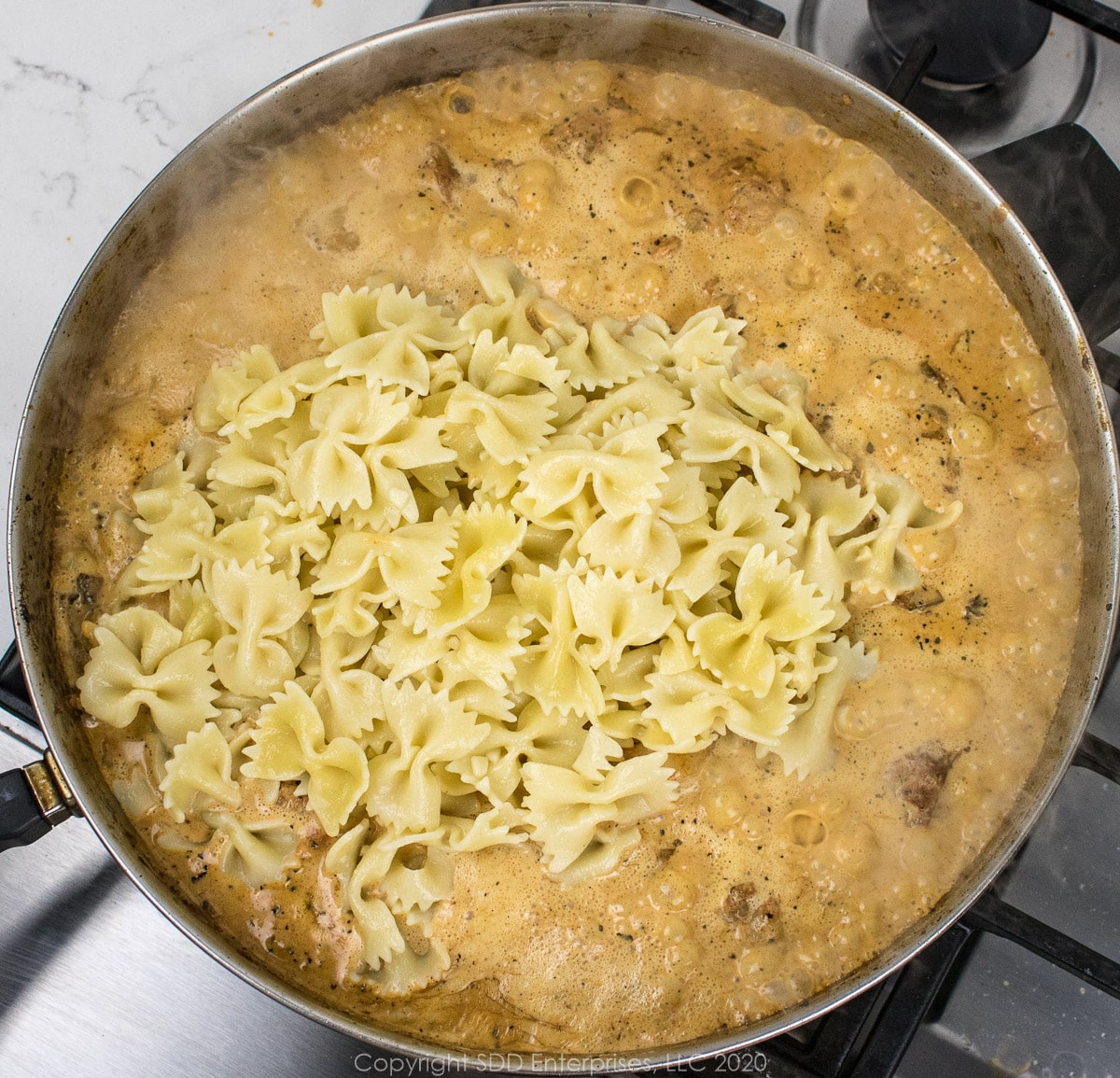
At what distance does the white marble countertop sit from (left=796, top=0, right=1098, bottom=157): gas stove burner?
39.1 inches

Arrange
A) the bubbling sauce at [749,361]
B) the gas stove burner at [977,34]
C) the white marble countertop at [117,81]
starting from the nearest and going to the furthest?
1. the bubbling sauce at [749,361]
2. the gas stove burner at [977,34]
3. the white marble countertop at [117,81]

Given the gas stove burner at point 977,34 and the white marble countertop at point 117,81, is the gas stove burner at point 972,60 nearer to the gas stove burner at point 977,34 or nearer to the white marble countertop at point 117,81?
the gas stove burner at point 977,34

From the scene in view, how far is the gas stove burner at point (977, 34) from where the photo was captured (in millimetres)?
2166

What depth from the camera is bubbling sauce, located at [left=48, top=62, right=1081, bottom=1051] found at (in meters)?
1.77

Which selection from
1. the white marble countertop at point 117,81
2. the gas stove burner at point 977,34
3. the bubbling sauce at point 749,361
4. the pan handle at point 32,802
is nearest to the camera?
the pan handle at point 32,802

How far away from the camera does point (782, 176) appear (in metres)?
1.96

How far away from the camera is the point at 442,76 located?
1.98 metres

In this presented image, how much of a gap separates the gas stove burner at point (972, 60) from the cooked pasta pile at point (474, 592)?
82 centimetres

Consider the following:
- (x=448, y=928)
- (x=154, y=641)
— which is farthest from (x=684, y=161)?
(x=448, y=928)

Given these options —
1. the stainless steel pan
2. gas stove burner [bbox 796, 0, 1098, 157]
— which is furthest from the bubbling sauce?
gas stove burner [bbox 796, 0, 1098, 157]

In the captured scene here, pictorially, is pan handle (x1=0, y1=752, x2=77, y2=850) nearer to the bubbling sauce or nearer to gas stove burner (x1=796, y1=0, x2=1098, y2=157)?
the bubbling sauce

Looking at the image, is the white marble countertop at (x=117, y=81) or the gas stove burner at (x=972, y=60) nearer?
the gas stove burner at (x=972, y=60)

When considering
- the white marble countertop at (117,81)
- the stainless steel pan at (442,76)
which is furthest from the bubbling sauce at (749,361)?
the white marble countertop at (117,81)

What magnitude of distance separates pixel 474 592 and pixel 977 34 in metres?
1.64
